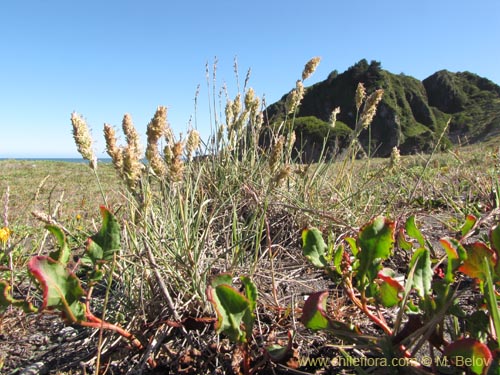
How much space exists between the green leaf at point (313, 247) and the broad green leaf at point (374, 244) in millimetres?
100

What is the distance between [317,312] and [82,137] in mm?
716

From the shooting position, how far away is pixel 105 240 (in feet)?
2.66

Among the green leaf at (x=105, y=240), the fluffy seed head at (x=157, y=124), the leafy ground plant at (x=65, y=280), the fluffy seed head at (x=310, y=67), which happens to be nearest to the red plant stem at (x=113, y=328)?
the leafy ground plant at (x=65, y=280)

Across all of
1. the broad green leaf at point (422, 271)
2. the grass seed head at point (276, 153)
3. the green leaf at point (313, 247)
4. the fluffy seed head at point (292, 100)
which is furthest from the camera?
the fluffy seed head at point (292, 100)

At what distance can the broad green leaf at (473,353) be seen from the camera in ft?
1.73

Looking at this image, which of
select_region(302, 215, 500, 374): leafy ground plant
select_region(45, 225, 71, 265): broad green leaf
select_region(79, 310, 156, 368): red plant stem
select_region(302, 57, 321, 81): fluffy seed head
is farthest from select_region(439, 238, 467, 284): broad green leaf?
select_region(302, 57, 321, 81): fluffy seed head

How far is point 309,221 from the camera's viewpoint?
4.94 ft

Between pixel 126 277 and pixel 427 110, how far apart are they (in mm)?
35925

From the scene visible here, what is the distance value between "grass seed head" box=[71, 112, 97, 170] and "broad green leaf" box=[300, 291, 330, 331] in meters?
0.67

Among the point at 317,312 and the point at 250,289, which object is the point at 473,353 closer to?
the point at 317,312

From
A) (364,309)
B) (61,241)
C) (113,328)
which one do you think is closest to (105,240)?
(61,241)

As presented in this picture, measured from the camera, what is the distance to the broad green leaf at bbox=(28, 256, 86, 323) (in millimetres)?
626

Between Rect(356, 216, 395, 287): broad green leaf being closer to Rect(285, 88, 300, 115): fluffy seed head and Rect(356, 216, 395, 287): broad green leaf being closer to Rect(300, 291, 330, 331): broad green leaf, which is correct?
Rect(300, 291, 330, 331): broad green leaf

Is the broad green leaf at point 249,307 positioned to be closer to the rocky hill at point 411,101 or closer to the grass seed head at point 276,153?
the grass seed head at point 276,153
